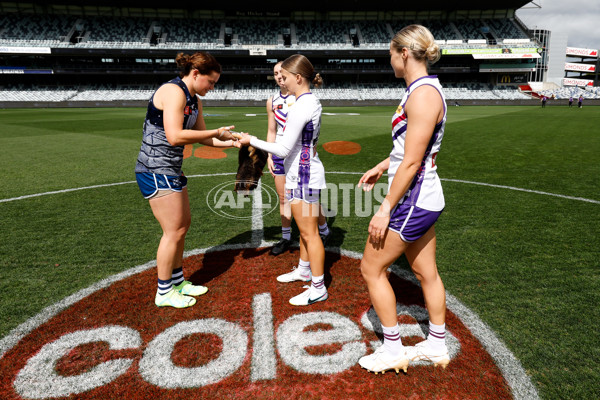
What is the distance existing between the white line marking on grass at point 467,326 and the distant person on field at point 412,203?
1.51 ft

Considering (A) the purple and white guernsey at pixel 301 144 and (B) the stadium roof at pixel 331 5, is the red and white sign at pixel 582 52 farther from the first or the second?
(A) the purple and white guernsey at pixel 301 144

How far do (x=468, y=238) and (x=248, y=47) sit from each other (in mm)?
54316

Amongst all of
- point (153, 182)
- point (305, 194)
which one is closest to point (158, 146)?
point (153, 182)

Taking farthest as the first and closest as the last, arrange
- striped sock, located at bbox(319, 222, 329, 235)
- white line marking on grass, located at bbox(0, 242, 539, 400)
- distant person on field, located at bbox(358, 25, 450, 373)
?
striped sock, located at bbox(319, 222, 329, 235) < white line marking on grass, located at bbox(0, 242, 539, 400) < distant person on field, located at bbox(358, 25, 450, 373)

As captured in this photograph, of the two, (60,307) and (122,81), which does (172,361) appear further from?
(122,81)

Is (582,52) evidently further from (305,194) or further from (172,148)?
(172,148)

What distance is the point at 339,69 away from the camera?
177 ft

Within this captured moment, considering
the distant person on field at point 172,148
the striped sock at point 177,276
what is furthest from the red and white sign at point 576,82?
the striped sock at point 177,276

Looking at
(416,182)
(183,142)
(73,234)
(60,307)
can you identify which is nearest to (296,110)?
(183,142)

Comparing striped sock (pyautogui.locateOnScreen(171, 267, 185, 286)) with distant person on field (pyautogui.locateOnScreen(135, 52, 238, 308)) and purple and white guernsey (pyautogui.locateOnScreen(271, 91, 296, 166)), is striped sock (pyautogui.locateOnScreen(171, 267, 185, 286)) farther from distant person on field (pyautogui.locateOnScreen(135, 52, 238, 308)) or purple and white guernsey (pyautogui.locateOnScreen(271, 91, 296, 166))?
purple and white guernsey (pyautogui.locateOnScreen(271, 91, 296, 166))

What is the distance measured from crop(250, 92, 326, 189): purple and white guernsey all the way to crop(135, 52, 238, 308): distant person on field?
25.6 inches

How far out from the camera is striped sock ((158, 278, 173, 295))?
343cm

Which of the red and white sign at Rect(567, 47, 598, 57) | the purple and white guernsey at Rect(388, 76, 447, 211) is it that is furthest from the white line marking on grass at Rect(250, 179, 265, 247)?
the red and white sign at Rect(567, 47, 598, 57)

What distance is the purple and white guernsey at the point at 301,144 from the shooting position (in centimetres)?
303
